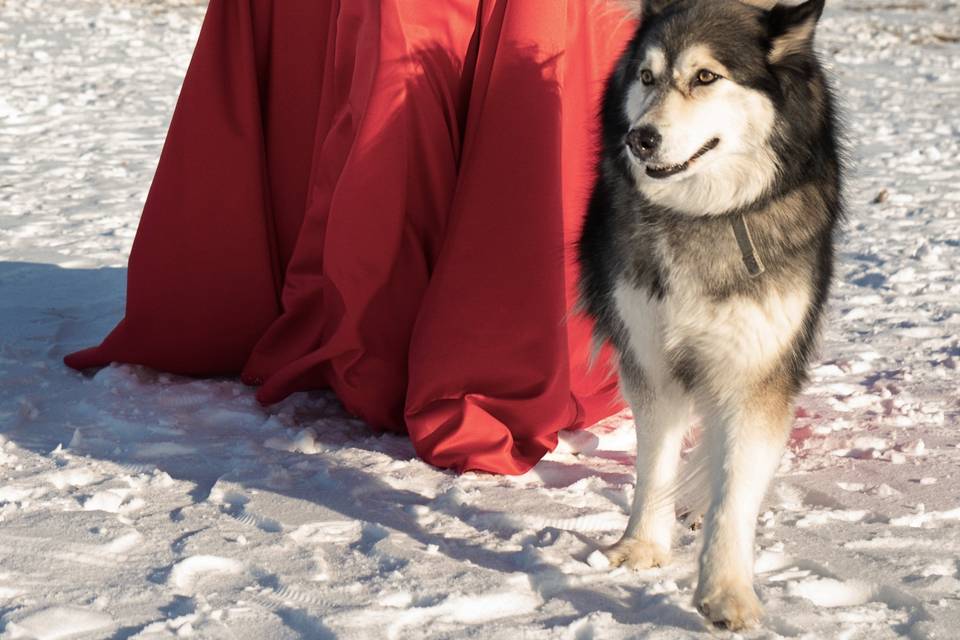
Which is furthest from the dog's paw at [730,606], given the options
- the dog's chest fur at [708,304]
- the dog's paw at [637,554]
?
the dog's chest fur at [708,304]

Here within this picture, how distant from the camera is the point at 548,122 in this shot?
3197 mm

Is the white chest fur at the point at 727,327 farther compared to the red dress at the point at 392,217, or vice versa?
the red dress at the point at 392,217

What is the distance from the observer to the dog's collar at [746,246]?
8.16 feet

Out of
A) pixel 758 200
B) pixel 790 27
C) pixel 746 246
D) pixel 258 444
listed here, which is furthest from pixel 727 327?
pixel 258 444

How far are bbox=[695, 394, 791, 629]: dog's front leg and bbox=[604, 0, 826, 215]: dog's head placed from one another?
464mm

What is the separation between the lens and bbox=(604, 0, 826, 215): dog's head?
2.39 metres

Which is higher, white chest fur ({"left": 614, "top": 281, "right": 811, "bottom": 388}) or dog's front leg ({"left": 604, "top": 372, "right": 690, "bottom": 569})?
white chest fur ({"left": 614, "top": 281, "right": 811, "bottom": 388})

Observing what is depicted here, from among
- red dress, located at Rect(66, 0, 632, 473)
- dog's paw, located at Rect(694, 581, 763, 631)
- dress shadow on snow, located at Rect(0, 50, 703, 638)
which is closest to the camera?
dog's paw, located at Rect(694, 581, 763, 631)

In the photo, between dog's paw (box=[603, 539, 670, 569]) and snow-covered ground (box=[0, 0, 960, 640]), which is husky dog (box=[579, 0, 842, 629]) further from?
snow-covered ground (box=[0, 0, 960, 640])

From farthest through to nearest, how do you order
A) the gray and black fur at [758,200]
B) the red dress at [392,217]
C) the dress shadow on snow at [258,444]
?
the red dress at [392,217], the dress shadow on snow at [258,444], the gray and black fur at [758,200]

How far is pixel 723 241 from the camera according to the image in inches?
99.3

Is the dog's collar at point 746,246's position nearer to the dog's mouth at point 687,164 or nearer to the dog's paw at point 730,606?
the dog's mouth at point 687,164

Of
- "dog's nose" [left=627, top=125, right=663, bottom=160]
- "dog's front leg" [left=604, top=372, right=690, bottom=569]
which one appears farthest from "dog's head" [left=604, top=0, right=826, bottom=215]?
"dog's front leg" [left=604, top=372, right=690, bottom=569]

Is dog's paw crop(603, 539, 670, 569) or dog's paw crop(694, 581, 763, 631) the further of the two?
A: dog's paw crop(603, 539, 670, 569)
